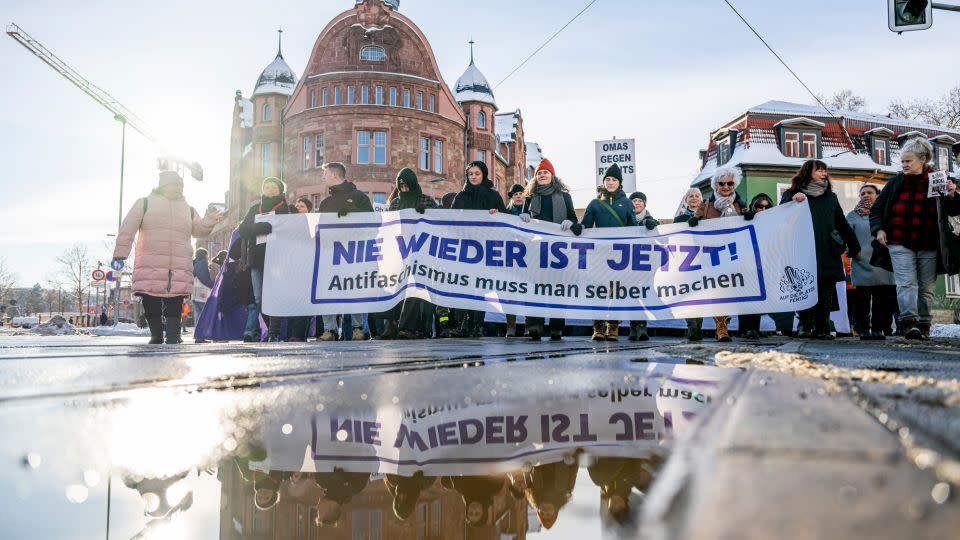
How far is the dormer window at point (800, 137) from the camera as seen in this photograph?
32906mm

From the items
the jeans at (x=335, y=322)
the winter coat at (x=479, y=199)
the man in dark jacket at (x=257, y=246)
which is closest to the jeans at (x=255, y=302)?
the man in dark jacket at (x=257, y=246)

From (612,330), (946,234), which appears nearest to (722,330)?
(612,330)

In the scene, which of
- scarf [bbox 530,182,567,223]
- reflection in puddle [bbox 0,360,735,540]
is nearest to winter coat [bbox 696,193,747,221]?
scarf [bbox 530,182,567,223]

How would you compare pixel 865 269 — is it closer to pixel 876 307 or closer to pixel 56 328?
pixel 876 307

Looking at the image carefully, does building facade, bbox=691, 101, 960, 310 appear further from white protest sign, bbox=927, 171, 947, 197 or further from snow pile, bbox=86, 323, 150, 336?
white protest sign, bbox=927, 171, 947, 197

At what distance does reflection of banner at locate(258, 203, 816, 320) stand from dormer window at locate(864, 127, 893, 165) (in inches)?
1201

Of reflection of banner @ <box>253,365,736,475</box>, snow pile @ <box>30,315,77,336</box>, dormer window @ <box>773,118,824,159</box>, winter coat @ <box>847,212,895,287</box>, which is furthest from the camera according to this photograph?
dormer window @ <box>773,118,824,159</box>

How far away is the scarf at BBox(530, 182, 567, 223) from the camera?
8125 millimetres

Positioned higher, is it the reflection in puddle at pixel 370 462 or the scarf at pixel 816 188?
the scarf at pixel 816 188

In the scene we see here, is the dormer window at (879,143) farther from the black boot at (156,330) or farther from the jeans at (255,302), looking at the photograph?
the black boot at (156,330)

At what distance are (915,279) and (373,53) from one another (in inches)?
1308

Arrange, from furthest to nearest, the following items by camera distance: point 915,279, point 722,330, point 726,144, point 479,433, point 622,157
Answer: point 726,144 → point 622,157 → point 722,330 → point 915,279 → point 479,433

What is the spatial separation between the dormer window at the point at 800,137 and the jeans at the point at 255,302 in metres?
29.5

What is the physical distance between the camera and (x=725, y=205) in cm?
788
